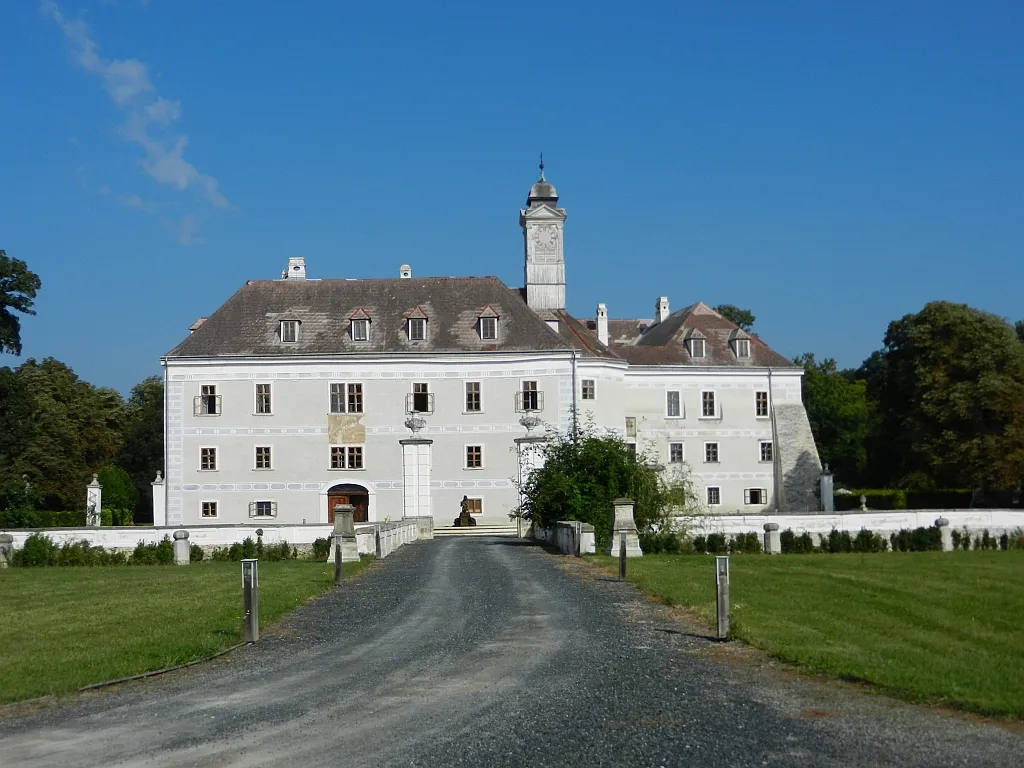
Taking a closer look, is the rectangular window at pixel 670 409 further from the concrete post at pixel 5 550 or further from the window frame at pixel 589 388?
the concrete post at pixel 5 550

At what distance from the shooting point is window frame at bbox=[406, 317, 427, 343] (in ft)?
159

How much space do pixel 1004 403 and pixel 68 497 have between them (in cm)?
4636

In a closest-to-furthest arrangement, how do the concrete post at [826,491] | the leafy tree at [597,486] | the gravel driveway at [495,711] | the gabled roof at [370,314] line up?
1. the gravel driveway at [495,711]
2. the leafy tree at [597,486]
3. the gabled roof at [370,314]
4. the concrete post at [826,491]

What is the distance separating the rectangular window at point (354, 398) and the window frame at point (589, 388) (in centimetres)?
888

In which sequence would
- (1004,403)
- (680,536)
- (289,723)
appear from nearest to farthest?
(289,723) → (680,536) → (1004,403)

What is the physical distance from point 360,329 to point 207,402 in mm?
6706

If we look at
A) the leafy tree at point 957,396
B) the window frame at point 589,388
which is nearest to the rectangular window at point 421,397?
the window frame at point 589,388

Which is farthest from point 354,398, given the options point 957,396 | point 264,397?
point 957,396

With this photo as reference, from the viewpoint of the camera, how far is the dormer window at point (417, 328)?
48.3 metres

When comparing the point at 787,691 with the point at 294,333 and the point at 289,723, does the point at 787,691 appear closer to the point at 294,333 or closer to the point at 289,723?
the point at 289,723

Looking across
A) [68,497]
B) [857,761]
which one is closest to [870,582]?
[857,761]

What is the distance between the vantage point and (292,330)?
48344mm

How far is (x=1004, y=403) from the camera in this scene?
46750mm

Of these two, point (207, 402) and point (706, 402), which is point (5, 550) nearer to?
point (207, 402)
